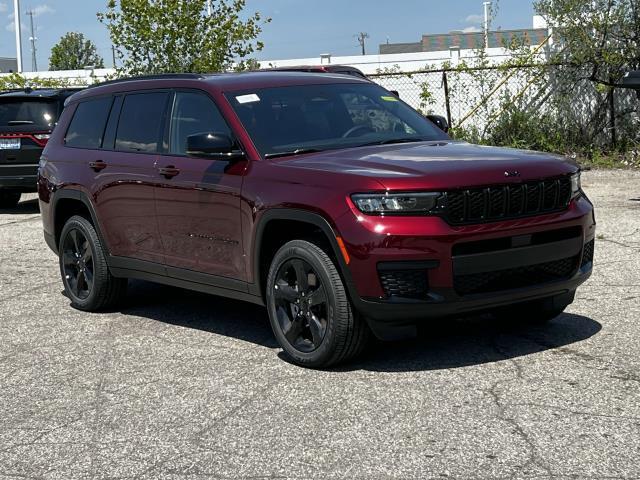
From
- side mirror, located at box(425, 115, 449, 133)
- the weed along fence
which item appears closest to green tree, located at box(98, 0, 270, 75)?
the weed along fence

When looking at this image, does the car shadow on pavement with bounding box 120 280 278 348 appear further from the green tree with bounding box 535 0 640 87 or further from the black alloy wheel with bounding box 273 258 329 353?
the green tree with bounding box 535 0 640 87

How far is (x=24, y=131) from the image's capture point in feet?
52.0

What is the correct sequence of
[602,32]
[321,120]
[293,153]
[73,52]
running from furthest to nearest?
[73,52] < [602,32] < [321,120] < [293,153]

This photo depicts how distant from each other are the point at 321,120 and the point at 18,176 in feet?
31.9

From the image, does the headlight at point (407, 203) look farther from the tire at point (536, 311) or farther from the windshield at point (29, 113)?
the windshield at point (29, 113)

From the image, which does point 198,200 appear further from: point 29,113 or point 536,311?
point 29,113

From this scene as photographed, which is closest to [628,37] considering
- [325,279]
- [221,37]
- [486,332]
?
[221,37]

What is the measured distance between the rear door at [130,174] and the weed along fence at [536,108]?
12759 millimetres

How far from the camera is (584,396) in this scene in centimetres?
552

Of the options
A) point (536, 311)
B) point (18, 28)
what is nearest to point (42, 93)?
point (536, 311)

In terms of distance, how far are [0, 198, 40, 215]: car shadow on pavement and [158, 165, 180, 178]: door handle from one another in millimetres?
9723

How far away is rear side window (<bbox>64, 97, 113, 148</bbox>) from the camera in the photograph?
836cm

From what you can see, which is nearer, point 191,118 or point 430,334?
point 430,334

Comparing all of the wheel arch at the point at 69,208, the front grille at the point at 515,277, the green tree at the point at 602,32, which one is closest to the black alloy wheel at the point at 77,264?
the wheel arch at the point at 69,208
